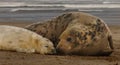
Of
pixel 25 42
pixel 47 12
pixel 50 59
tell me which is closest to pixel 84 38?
pixel 50 59

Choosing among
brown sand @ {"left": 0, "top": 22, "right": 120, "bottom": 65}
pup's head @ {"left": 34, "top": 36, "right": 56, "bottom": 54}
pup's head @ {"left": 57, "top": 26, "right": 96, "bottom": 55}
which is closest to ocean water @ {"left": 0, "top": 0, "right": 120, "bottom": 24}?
pup's head @ {"left": 57, "top": 26, "right": 96, "bottom": 55}

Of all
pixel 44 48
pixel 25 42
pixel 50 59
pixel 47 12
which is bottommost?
pixel 47 12

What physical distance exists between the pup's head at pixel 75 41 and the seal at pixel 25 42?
26 centimetres

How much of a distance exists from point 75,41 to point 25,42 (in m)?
1.16

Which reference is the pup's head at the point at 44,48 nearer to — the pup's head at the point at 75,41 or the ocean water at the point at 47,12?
the pup's head at the point at 75,41

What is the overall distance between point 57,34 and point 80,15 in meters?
0.74

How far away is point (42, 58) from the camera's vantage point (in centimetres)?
866

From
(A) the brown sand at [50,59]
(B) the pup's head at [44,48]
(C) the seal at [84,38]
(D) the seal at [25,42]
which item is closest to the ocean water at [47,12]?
(C) the seal at [84,38]

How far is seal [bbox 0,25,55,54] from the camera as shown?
9188 mm

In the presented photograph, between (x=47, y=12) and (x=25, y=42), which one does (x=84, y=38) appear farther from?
(x=47, y=12)

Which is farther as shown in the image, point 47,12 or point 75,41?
point 47,12

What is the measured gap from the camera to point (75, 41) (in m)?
9.16

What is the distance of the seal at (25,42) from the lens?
9.19 meters

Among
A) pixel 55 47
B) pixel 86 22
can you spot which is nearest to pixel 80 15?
pixel 86 22
